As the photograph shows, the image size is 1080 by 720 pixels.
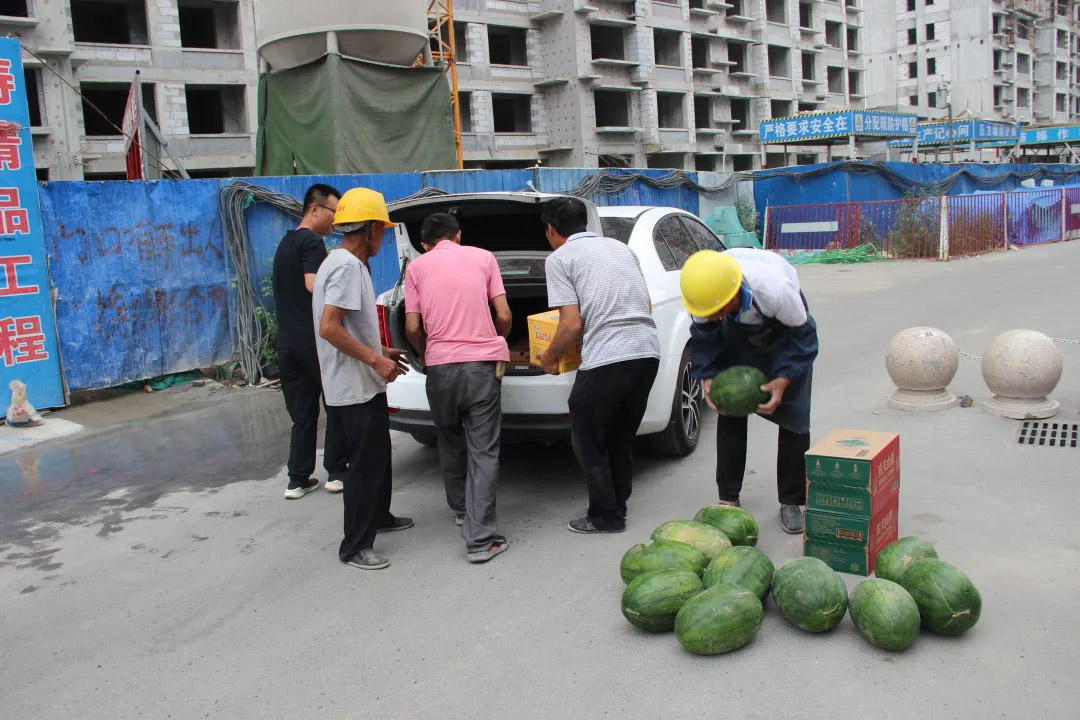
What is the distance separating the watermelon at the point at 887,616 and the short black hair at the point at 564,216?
2.34 meters

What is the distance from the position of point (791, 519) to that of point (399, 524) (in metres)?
2.21

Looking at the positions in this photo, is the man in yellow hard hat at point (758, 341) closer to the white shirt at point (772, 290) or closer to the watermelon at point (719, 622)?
the white shirt at point (772, 290)

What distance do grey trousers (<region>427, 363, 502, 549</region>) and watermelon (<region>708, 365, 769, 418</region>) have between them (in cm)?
115

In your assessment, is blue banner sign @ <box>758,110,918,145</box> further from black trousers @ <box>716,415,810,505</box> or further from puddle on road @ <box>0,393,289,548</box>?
black trousers @ <box>716,415,810,505</box>

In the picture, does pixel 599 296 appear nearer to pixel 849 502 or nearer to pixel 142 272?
pixel 849 502

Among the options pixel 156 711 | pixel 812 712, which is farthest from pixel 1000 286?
pixel 156 711

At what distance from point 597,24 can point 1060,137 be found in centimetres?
2437

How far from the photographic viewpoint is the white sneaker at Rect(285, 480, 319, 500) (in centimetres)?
570

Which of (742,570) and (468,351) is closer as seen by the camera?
(742,570)

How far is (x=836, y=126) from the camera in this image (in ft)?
95.5

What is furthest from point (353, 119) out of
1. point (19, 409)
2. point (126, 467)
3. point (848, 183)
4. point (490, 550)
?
point (848, 183)

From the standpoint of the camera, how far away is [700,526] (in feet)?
13.2

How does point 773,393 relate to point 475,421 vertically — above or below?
above

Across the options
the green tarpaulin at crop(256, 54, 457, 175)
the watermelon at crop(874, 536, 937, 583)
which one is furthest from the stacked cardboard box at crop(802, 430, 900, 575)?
the green tarpaulin at crop(256, 54, 457, 175)
